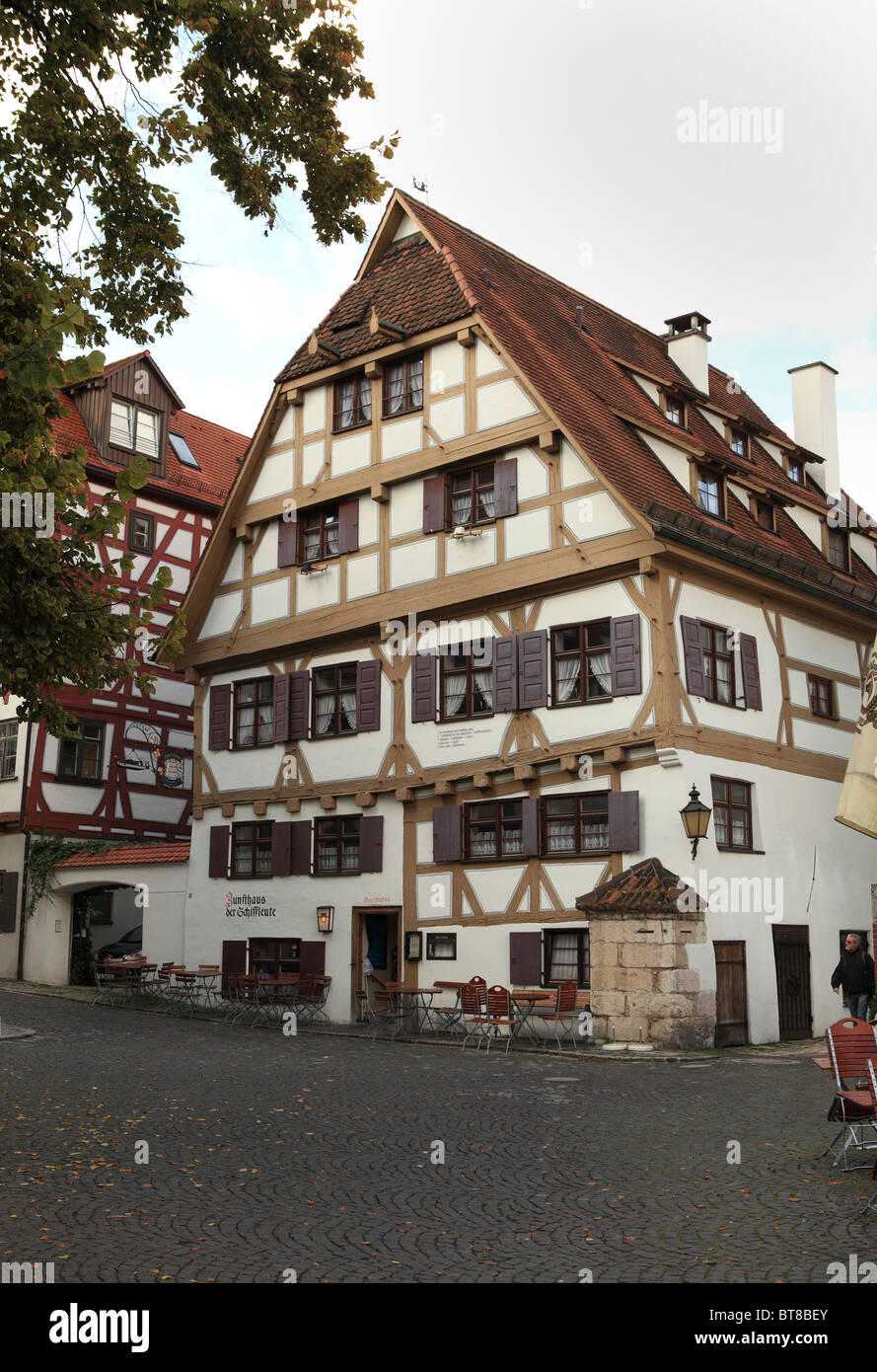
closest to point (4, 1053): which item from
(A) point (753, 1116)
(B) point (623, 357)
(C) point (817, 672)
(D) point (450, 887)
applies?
(D) point (450, 887)

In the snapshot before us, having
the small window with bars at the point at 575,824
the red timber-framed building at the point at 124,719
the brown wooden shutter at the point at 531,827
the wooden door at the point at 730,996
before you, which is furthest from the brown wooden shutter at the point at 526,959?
the red timber-framed building at the point at 124,719

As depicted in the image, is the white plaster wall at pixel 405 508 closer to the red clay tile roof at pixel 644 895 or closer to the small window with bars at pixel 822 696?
the small window with bars at pixel 822 696

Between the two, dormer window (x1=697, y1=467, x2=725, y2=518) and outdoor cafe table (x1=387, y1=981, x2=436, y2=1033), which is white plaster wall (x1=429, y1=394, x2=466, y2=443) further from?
outdoor cafe table (x1=387, y1=981, x2=436, y2=1033)

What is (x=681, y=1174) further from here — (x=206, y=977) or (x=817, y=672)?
(x=206, y=977)

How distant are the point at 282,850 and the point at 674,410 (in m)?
10.6

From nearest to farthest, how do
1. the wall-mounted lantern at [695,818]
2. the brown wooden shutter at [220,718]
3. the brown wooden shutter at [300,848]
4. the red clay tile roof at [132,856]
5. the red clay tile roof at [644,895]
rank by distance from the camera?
the red clay tile roof at [644,895] → the wall-mounted lantern at [695,818] → the brown wooden shutter at [300,848] → the brown wooden shutter at [220,718] → the red clay tile roof at [132,856]

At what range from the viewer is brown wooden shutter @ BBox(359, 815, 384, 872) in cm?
2111

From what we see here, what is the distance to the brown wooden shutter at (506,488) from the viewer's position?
20.0m

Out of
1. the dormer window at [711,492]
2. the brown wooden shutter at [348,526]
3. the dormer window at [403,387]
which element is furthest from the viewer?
the brown wooden shutter at [348,526]

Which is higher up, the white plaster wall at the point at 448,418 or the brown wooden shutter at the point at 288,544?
the white plaster wall at the point at 448,418

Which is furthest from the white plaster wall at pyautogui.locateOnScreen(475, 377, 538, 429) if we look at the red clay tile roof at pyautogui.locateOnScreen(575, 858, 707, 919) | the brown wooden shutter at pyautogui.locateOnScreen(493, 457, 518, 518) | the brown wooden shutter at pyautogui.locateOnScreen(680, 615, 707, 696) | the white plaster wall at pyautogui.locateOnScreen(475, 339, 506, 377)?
the red clay tile roof at pyautogui.locateOnScreen(575, 858, 707, 919)

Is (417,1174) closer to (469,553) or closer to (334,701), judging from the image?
(469,553)

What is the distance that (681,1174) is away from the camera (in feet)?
28.8

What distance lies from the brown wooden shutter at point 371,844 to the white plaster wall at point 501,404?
6.54 m
